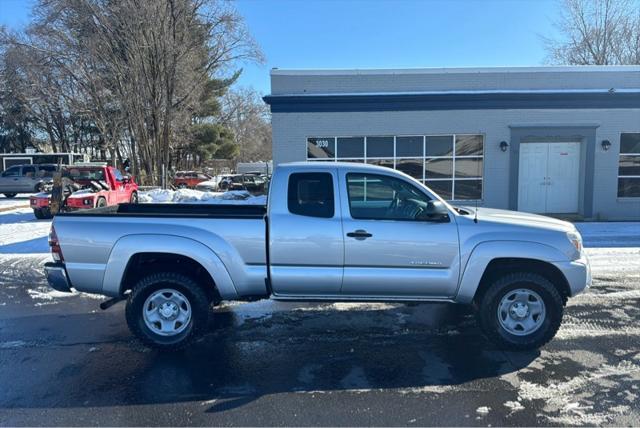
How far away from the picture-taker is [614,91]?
14.3 meters

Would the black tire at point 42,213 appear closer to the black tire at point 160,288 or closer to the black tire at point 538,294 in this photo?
the black tire at point 160,288

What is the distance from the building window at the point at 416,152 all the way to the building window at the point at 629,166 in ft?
14.7

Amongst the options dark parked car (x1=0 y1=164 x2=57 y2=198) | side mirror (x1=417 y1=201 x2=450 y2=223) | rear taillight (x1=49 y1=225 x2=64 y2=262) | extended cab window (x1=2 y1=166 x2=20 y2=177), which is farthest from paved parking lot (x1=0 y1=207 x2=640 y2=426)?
extended cab window (x1=2 y1=166 x2=20 y2=177)

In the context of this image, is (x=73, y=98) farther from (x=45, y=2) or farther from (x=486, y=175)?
(x=486, y=175)

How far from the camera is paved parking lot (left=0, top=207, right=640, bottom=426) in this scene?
3527 millimetres

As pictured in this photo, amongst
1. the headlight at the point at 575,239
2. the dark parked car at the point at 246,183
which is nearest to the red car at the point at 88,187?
the dark parked car at the point at 246,183

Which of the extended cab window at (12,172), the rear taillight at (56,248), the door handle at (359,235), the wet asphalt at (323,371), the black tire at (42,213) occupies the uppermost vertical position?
the extended cab window at (12,172)

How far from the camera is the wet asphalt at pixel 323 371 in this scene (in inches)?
139

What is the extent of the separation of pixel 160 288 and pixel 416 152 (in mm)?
11646

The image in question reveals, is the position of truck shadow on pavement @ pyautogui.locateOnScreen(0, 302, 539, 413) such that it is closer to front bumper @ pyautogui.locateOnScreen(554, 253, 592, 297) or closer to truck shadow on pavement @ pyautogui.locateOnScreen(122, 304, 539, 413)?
truck shadow on pavement @ pyautogui.locateOnScreen(122, 304, 539, 413)

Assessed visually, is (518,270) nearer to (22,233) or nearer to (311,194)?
(311,194)

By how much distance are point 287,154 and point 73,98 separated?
22595 mm

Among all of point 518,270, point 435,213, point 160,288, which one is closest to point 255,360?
point 160,288

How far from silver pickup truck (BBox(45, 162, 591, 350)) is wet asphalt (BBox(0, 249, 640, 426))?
0.45 m
